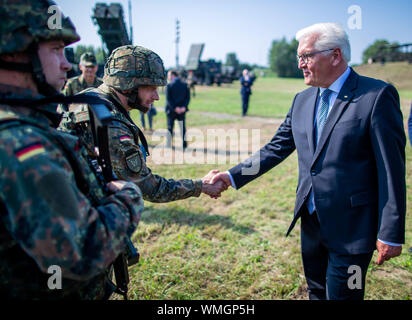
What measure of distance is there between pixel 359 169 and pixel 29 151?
212 centimetres

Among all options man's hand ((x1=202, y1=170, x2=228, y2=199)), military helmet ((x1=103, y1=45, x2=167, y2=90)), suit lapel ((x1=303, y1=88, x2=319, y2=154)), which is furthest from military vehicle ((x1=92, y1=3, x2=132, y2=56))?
suit lapel ((x1=303, y1=88, x2=319, y2=154))

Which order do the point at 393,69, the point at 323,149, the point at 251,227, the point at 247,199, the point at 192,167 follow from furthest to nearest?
the point at 393,69 < the point at 192,167 < the point at 247,199 < the point at 251,227 < the point at 323,149

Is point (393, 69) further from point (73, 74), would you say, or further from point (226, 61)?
point (226, 61)

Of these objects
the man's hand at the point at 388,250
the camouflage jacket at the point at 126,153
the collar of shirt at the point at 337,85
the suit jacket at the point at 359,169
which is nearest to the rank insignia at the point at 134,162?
the camouflage jacket at the point at 126,153

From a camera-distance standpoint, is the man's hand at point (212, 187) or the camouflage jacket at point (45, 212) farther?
the man's hand at point (212, 187)

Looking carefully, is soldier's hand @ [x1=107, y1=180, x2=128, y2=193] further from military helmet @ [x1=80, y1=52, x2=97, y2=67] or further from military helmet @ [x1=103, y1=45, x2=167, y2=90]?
military helmet @ [x1=80, y1=52, x2=97, y2=67]

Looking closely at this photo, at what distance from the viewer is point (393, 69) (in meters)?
42.7

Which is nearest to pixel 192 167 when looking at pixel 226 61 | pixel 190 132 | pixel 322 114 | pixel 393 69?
pixel 190 132

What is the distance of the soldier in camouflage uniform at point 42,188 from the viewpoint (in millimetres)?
1078

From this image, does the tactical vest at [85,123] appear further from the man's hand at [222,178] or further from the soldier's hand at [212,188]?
the man's hand at [222,178]

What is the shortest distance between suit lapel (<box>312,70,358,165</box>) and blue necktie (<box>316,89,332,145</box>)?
0.35 ft

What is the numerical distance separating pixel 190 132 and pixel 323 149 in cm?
987

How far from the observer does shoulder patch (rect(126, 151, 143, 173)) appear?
7.27 feet

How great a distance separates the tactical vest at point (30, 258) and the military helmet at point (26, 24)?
12.4 inches
